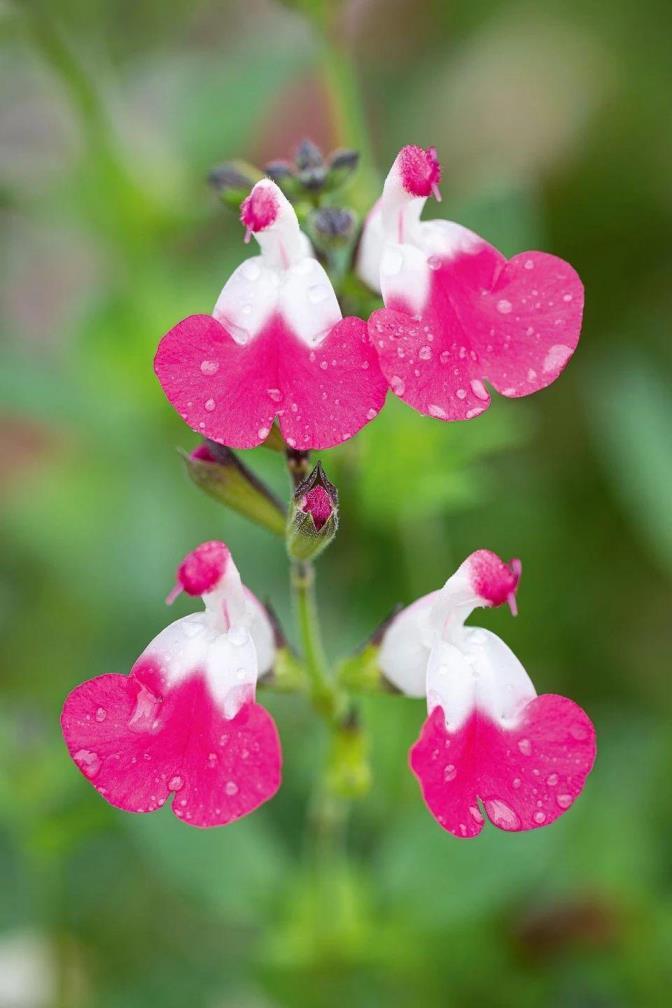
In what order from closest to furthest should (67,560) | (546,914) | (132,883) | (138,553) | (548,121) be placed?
1. (546,914)
2. (132,883)
3. (138,553)
4. (67,560)
5. (548,121)

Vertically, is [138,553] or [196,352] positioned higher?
[196,352]

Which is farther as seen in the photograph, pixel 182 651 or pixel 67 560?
pixel 67 560

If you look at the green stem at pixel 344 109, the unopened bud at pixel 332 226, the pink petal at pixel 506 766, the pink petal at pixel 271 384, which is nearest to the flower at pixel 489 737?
the pink petal at pixel 506 766

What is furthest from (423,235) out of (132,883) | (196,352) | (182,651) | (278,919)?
(132,883)

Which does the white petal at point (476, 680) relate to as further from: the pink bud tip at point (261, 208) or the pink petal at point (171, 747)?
the pink bud tip at point (261, 208)

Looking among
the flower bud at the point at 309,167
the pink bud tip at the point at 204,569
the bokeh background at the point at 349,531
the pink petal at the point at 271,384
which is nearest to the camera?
the pink petal at the point at 271,384

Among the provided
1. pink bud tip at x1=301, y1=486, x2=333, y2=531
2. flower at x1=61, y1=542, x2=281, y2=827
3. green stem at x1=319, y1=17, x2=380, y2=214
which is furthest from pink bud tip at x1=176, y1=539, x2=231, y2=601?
green stem at x1=319, y1=17, x2=380, y2=214

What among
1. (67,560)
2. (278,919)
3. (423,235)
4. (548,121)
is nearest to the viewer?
(423,235)

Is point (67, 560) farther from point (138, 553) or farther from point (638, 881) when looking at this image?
point (638, 881)
